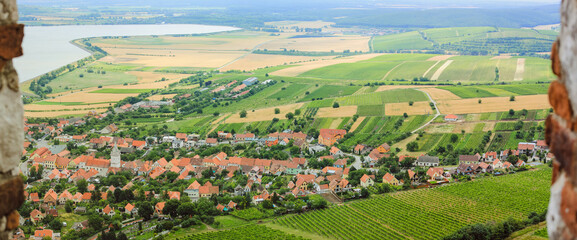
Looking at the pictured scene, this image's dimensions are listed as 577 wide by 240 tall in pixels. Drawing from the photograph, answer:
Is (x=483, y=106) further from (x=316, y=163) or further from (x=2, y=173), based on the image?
(x=2, y=173)

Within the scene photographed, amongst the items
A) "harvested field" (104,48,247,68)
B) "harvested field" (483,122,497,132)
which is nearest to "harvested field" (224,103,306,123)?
"harvested field" (483,122,497,132)

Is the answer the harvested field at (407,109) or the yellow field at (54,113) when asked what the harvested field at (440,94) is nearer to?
the harvested field at (407,109)

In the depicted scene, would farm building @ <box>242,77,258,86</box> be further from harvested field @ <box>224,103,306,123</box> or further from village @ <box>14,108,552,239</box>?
village @ <box>14,108,552,239</box>

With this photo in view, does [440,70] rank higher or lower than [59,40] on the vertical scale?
higher

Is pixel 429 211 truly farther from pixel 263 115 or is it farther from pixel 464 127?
pixel 263 115

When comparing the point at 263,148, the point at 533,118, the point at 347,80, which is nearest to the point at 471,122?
the point at 533,118

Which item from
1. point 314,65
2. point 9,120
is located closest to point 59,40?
point 314,65
